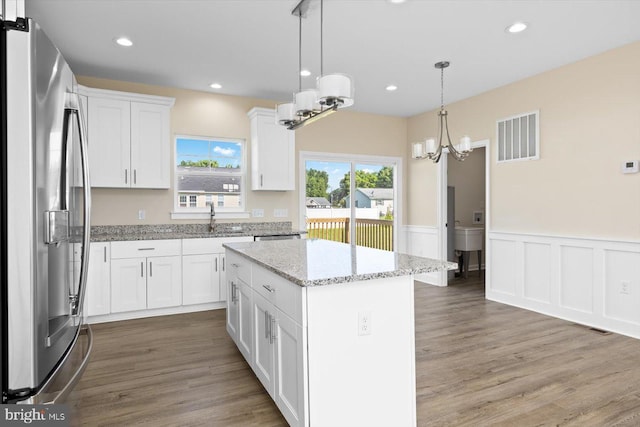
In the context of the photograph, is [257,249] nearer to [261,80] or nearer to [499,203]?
[261,80]

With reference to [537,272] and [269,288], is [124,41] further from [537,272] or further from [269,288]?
[537,272]

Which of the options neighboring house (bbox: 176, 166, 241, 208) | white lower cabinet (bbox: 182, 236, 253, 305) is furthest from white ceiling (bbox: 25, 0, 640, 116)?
white lower cabinet (bbox: 182, 236, 253, 305)

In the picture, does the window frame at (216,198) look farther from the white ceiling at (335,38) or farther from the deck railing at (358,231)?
the deck railing at (358,231)

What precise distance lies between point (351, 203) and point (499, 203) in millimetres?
2234

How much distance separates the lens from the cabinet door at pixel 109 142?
4.20 metres

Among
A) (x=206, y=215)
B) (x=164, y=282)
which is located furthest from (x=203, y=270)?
(x=206, y=215)

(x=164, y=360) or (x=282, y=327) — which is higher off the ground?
(x=282, y=327)

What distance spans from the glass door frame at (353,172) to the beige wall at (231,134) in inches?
3.0

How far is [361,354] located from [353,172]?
458cm

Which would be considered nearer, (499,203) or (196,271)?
(196,271)

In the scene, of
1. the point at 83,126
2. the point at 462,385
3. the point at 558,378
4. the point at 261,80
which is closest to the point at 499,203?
the point at 558,378

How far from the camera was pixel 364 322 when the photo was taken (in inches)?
74.2

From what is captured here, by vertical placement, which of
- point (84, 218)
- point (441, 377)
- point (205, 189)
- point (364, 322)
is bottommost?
point (441, 377)

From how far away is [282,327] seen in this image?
2020 millimetres
